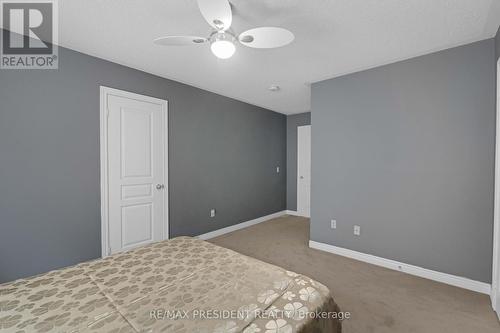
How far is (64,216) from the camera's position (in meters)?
Answer: 2.35

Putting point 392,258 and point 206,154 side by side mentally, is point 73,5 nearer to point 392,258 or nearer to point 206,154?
point 206,154

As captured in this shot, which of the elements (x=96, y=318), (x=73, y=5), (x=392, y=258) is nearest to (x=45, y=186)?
(x=73, y=5)

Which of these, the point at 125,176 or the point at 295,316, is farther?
the point at 125,176

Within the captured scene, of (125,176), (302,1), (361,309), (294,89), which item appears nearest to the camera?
(302,1)

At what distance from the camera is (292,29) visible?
2016mm

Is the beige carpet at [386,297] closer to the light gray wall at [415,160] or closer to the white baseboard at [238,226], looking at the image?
the light gray wall at [415,160]

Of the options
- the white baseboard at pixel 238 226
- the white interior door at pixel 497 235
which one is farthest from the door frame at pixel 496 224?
the white baseboard at pixel 238 226

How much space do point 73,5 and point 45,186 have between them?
1.69m

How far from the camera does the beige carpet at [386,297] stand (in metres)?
1.74

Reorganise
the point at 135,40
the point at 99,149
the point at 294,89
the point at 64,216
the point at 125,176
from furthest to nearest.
→ the point at 294,89
the point at 125,176
the point at 99,149
the point at 64,216
the point at 135,40

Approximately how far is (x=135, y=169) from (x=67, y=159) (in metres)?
0.71

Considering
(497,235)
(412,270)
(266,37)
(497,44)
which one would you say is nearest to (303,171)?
(412,270)

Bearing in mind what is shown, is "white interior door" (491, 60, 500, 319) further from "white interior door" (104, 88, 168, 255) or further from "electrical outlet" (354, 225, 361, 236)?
"white interior door" (104, 88, 168, 255)

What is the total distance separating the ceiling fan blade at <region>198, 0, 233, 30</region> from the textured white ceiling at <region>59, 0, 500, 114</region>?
233 millimetres
